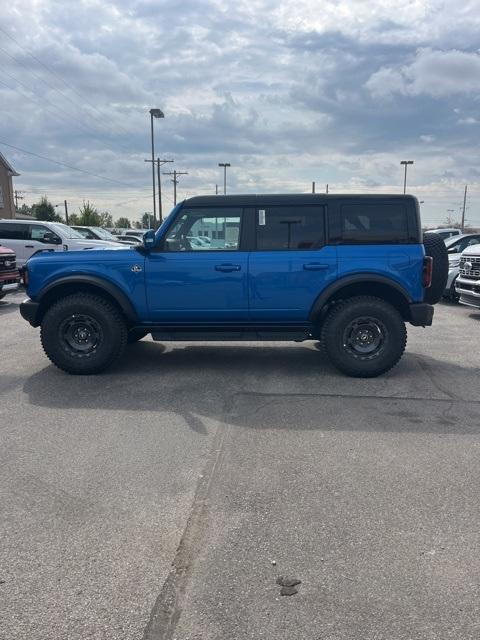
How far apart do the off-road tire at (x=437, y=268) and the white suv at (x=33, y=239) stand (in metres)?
11.5

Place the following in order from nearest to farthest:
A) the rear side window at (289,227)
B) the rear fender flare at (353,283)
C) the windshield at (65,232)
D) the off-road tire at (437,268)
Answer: the rear fender flare at (353,283)
the rear side window at (289,227)
the off-road tire at (437,268)
the windshield at (65,232)

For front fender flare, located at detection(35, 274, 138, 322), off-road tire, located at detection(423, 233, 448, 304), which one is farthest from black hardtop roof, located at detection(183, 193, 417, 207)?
front fender flare, located at detection(35, 274, 138, 322)

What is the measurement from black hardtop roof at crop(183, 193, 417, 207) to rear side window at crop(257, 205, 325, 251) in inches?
3.1

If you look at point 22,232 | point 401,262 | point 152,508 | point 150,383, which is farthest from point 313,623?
point 22,232

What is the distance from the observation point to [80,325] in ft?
19.8

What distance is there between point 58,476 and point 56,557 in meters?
0.94

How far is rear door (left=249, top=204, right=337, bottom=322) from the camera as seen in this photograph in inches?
228

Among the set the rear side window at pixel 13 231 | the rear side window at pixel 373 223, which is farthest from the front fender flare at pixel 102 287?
the rear side window at pixel 13 231

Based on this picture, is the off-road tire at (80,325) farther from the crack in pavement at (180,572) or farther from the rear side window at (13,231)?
the rear side window at (13,231)

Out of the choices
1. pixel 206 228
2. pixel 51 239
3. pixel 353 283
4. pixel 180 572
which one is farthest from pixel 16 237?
pixel 180 572

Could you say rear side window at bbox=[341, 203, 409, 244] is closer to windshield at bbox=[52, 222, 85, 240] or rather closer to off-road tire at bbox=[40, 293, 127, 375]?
off-road tire at bbox=[40, 293, 127, 375]

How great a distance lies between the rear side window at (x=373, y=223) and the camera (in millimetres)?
5797

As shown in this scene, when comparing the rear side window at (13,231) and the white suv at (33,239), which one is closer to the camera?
the white suv at (33,239)

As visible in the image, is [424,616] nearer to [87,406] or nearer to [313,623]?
[313,623]
